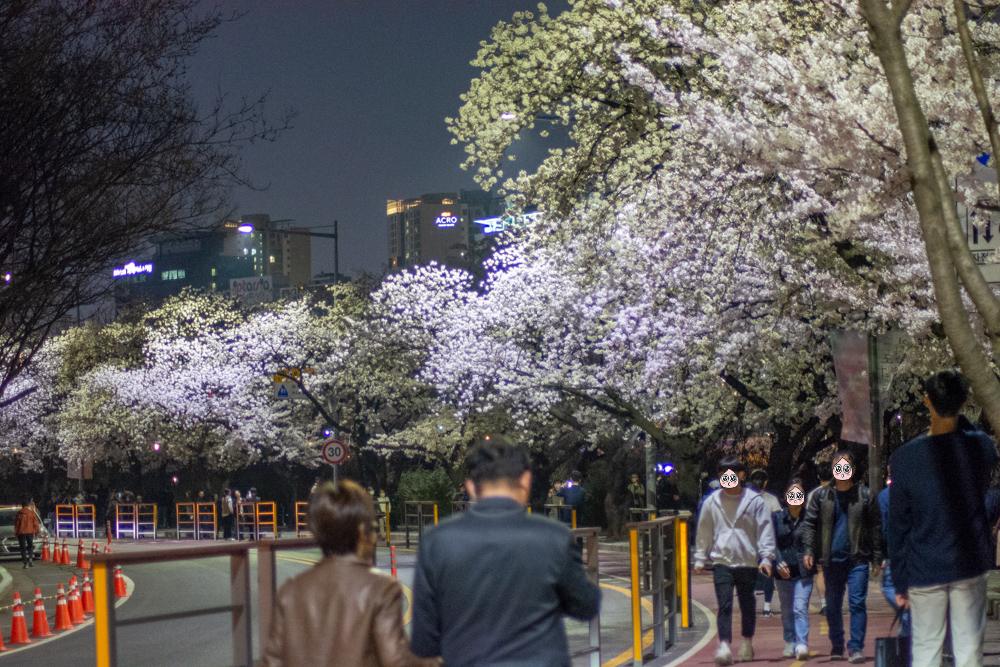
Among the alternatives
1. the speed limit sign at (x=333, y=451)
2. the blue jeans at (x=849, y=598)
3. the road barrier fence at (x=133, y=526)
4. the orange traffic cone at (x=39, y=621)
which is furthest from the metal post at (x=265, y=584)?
the road barrier fence at (x=133, y=526)

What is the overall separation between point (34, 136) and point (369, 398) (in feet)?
107

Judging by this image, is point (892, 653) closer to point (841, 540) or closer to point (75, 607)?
point (841, 540)

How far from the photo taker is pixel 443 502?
121ft

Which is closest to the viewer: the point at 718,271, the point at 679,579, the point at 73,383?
the point at 679,579

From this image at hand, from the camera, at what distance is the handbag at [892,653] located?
610 cm

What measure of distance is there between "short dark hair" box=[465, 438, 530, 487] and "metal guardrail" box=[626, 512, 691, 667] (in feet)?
21.8

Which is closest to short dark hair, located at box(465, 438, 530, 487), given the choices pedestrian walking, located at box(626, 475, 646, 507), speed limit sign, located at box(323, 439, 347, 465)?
speed limit sign, located at box(323, 439, 347, 465)

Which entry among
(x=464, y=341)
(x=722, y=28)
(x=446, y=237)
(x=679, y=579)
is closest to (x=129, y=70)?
(x=722, y=28)

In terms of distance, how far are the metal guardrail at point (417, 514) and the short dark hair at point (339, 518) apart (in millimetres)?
27957

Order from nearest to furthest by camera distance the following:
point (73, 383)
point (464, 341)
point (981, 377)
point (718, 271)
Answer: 1. point (981, 377)
2. point (718, 271)
3. point (464, 341)
4. point (73, 383)

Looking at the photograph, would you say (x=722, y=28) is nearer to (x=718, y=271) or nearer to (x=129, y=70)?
(x=718, y=271)

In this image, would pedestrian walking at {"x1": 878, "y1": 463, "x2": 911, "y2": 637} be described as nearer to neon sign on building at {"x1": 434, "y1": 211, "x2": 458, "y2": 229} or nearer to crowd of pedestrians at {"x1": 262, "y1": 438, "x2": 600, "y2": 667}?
crowd of pedestrians at {"x1": 262, "y1": 438, "x2": 600, "y2": 667}

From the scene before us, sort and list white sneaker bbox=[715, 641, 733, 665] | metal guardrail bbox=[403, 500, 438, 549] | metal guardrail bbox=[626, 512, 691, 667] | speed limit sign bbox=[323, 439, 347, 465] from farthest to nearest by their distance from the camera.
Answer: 1. metal guardrail bbox=[403, 500, 438, 549]
2. speed limit sign bbox=[323, 439, 347, 465]
3. metal guardrail bbox=[626, 512, 691, 667]
4. white sneaker bbox=[715, 641, 733, 665]

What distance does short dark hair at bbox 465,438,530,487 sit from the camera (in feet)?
12.9
